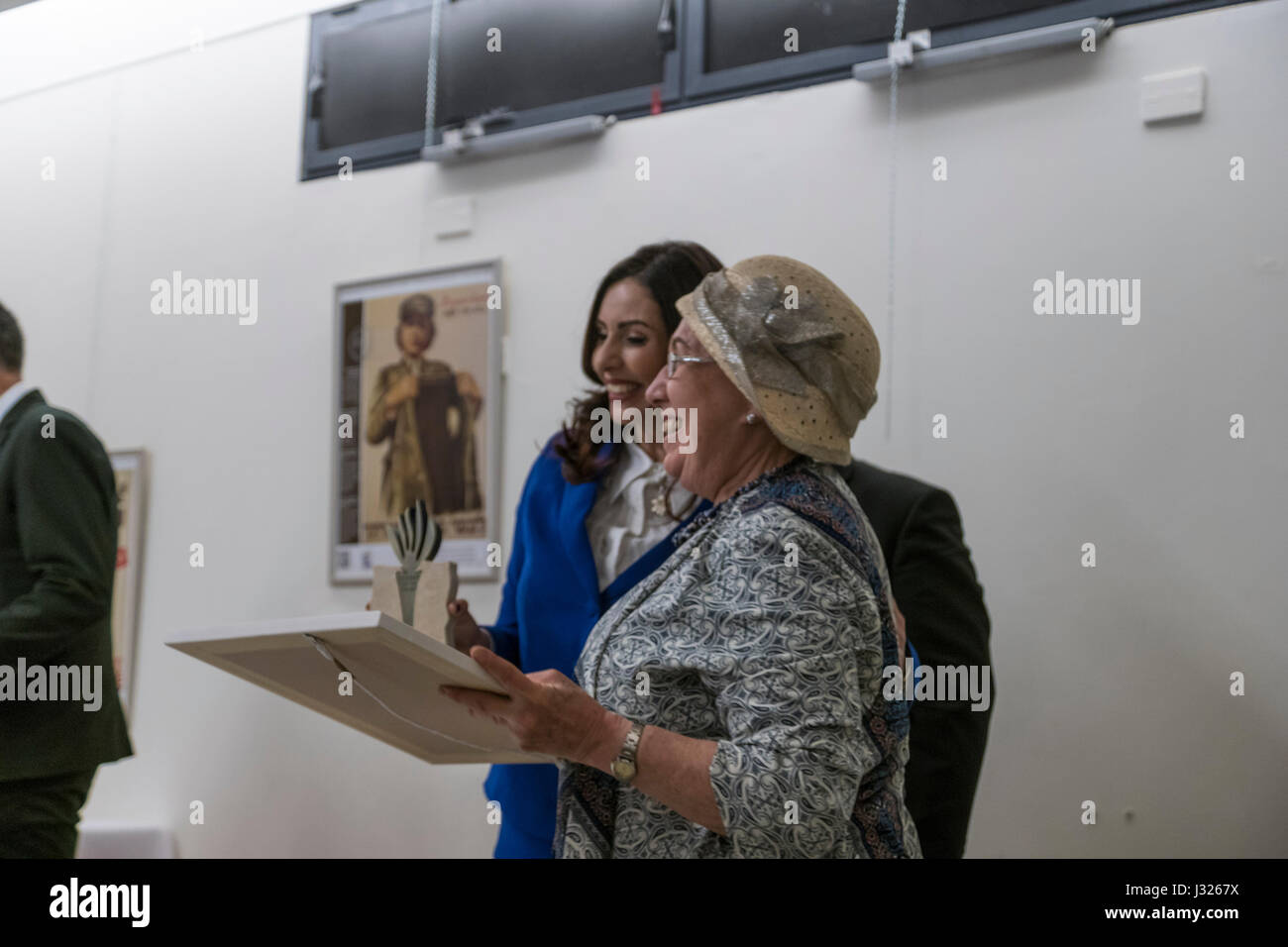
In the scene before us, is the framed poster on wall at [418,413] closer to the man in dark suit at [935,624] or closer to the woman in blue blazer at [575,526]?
the woman in blue blazer at [575,526]

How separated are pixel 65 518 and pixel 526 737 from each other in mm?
1591

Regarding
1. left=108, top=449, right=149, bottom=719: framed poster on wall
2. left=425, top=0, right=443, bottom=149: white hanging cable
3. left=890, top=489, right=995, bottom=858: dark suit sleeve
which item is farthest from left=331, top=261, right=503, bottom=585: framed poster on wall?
left=890, top=489, right=995, bottom=858: dark suit sleeve

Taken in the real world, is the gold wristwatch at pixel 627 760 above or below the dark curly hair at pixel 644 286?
below

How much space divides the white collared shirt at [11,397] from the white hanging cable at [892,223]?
6.21 feet

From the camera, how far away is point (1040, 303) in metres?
2.62

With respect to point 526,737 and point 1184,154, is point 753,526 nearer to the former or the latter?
point 526,737

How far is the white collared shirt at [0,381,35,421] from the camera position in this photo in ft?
8.71

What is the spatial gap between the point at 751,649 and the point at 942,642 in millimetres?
1080

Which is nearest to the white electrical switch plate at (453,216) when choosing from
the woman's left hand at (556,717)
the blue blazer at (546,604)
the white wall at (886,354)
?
the white wall at (886,354)

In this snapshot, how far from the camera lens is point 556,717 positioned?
1.34 m

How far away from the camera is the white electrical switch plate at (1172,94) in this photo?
8.10 feet

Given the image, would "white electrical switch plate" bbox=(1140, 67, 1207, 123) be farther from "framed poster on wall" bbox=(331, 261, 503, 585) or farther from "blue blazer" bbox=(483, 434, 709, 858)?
"framed poster on wall" bbox=(331, 261, 503, 585)

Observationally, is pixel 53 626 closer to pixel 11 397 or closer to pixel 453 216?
pixel 11 397
